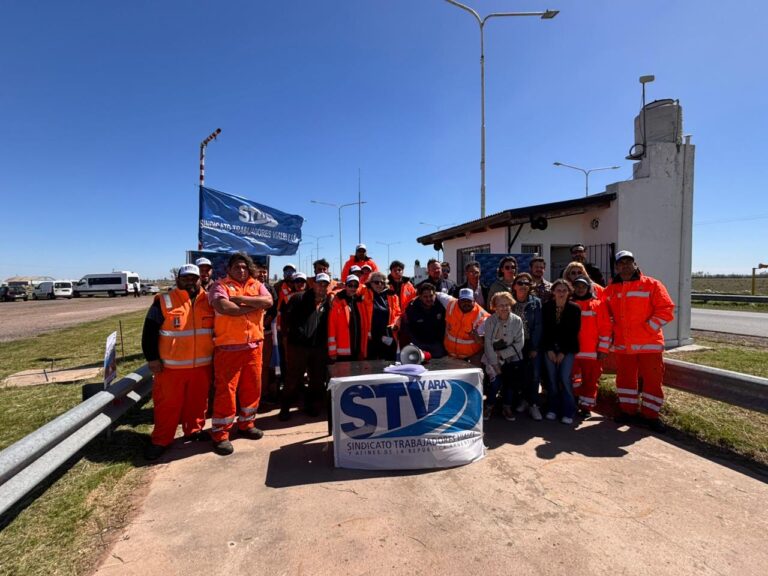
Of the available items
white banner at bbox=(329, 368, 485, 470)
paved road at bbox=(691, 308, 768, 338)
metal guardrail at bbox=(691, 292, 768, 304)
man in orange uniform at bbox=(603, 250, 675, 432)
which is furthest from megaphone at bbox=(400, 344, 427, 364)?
metal guardrail at bbox=(691, 292, 768, 304)

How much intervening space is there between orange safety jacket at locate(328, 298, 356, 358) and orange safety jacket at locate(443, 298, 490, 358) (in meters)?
1.26

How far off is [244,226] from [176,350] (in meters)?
3.46

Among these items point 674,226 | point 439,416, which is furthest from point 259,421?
point 674,226

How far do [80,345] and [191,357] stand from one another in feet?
29.3

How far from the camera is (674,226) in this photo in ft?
29.6

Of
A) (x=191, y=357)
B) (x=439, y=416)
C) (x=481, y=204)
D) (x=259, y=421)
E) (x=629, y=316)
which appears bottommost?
(x=259, y=421)

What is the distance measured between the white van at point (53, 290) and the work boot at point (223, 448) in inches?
1892

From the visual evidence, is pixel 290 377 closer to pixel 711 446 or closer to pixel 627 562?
pixel 627 562

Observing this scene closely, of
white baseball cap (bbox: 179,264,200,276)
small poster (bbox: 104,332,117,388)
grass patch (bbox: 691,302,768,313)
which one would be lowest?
grass patch (bbox: 691,302,768,313)

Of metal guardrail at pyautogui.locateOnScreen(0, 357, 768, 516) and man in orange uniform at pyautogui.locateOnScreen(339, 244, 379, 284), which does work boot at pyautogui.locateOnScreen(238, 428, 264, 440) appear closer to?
metal guardrail at pyautogui.locateOnScreen(0, 357, 768, 516)

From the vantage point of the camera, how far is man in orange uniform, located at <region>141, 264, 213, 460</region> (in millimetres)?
3910

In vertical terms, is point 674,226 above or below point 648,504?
above

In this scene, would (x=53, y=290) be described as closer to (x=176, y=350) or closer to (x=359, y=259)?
(x=359, y=259)

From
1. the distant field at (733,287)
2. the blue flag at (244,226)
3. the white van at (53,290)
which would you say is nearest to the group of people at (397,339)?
the blue flag at (244,226)
